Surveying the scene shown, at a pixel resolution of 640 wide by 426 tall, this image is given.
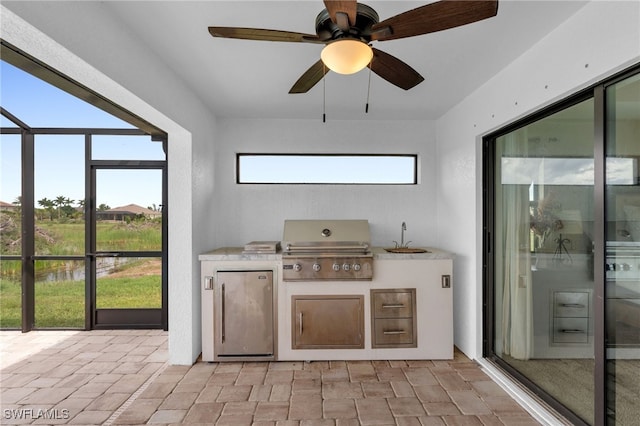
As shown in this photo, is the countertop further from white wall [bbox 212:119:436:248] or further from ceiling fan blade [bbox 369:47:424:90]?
ceiling fan blade [bbox 369:47:424:90]

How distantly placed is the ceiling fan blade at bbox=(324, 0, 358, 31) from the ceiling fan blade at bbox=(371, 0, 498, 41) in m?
0.14

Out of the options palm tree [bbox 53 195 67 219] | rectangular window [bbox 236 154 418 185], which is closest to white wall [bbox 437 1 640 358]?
rectangular window [bbox 236 154 418 185]

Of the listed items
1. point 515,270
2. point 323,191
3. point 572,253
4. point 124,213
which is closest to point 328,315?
point 323,191

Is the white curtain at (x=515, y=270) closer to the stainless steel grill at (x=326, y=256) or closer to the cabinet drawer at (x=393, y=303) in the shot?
the cabinet drawer at (x=393, y=303)

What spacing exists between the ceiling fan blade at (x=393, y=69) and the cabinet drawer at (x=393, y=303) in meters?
1.93

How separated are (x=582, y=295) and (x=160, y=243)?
4032 millimetres

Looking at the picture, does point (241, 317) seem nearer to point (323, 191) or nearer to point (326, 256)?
point (326, 256)

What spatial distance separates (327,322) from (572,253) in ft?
6.63

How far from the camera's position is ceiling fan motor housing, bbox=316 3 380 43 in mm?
1553

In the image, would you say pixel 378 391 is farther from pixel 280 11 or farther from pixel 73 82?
pixel 73 82

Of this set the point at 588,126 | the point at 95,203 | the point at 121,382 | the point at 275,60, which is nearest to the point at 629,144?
the point at 588,126

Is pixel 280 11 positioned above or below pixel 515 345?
above

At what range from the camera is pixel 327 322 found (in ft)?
10.5

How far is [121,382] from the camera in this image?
2.81m
